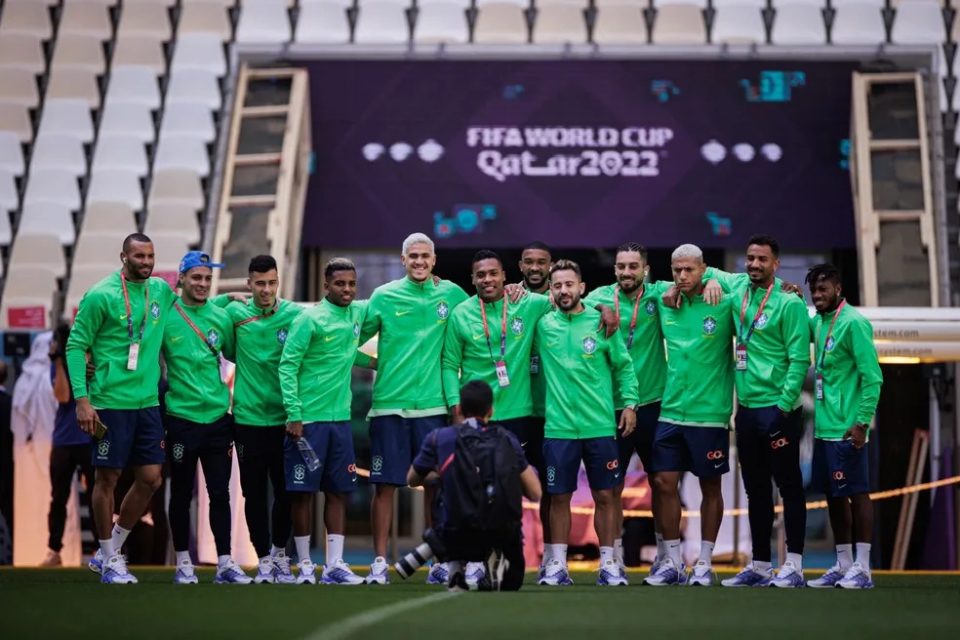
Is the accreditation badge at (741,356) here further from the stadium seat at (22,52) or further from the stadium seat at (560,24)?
the stadium seat at (22,52)

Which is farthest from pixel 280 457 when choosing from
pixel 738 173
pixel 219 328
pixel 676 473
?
pixel 738 173

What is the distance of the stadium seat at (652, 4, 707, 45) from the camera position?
18109mm

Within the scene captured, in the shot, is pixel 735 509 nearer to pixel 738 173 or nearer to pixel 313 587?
pixel 738 173

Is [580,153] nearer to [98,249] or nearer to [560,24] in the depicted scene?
[560,24]

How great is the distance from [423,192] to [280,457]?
605cm

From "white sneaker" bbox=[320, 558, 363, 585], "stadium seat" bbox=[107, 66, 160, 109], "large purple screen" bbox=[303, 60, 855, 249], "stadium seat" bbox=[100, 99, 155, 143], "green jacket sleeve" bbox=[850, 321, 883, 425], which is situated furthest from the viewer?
"stadium seat" bbox=[107, 66, 160, 109]

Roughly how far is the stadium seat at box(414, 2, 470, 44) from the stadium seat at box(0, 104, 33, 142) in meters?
4.32

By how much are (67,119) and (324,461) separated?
31.0 feet

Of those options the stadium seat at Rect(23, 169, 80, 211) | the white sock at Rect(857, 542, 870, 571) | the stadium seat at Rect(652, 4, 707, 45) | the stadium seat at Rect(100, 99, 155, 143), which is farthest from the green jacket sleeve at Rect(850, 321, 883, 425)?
the stadium seat at Rect(100, 99, 155, 143)

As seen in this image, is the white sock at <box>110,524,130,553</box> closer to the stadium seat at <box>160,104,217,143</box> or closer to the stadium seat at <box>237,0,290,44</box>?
the stadium seat at <box>160,104,217,143</box>

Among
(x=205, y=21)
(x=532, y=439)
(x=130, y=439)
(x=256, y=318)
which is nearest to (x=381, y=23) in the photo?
(x=205, y=21)

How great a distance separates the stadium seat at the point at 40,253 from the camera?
54.9ft

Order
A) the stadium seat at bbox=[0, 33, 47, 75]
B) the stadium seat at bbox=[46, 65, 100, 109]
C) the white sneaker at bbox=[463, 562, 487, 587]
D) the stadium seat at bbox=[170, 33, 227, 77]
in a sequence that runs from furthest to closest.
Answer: the stadium seat at bbox=[0, 33, 47, 75]
the stadium seat at bbox=[46, 65, 100, 109]
the stadium seat at bbox=[170, 33, 227, 77]
the white sneaker at bbox=[463, 562, 487, 587]

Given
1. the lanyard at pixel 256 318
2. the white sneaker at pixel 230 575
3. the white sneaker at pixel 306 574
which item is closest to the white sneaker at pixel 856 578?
the white sneaker at pixel 306 574
